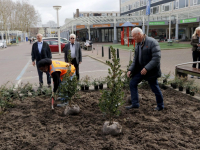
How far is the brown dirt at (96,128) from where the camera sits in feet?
10.3

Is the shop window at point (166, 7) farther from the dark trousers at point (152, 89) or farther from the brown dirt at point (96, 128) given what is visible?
the dark trousers at point (152, 89)

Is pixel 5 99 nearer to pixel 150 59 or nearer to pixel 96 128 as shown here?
pixel 96 128

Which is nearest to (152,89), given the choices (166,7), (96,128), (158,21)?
(96,128)

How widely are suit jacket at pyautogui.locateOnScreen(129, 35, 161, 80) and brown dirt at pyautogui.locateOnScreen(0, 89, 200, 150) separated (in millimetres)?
815

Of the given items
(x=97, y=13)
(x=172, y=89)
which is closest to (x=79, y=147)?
(x=172, y=89)

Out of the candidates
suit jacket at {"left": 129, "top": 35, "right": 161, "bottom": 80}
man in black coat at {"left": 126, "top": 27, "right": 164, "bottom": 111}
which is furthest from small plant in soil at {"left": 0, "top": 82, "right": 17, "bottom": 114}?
suit jacket at {"left": 129, "top": 35, "right": 161, "bottom": 80}

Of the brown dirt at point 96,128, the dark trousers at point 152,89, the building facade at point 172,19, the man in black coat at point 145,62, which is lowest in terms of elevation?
the brown dirt at point 96,128

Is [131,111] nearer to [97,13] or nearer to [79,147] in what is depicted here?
[79,147]

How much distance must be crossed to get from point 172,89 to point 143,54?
7.18ft

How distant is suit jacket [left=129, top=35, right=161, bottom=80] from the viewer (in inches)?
159

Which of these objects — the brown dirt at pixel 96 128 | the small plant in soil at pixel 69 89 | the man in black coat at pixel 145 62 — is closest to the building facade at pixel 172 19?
the man in black coat at pixel 145 62

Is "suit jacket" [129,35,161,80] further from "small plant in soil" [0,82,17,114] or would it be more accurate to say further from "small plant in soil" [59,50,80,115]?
"small plant in soil" [0,82,17,114]

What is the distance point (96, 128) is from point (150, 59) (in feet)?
5.67

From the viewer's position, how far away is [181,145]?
307cm
